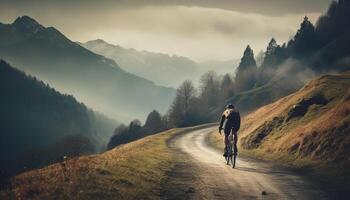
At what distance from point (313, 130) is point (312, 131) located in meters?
0.16

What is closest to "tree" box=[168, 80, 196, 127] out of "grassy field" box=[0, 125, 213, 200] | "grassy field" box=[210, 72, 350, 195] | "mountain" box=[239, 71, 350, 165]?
"mountain" box=[239, 71, 350, 165]

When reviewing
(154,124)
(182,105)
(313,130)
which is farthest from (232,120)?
(154,124)

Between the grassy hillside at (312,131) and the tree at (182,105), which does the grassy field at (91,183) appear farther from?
the tree at (182,105)

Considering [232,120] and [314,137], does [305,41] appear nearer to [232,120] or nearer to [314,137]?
[314,137]

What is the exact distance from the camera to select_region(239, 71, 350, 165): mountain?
925 inches

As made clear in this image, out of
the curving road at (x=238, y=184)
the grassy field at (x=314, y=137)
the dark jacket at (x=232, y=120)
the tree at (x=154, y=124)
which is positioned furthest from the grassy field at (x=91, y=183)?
the tree at (x=154, y=124)

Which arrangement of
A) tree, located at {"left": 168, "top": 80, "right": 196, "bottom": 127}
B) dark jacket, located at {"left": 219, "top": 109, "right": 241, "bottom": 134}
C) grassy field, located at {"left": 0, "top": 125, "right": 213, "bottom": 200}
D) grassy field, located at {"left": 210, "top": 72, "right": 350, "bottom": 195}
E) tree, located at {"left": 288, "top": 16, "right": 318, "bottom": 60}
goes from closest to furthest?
grassy field, located at {"left": 0, "top": 125, "right": 213, "bottom": 200} → grassy field, located at {"left": 210, "top": 72, "right": 350, "bottom": 195} → dark jacket, located at {"left": 219, "top": 109, "right": 241, "bottom": 134} → tree, located at {"left": 168, "top": 80, "right": 196, "bottom": 127} → tree, located at {"left": 288, "top": 16, "right": 318, "bottom": 60}

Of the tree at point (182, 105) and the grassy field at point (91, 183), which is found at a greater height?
the tree at point (182, 105)

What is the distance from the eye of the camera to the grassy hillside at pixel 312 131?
77.1 ft

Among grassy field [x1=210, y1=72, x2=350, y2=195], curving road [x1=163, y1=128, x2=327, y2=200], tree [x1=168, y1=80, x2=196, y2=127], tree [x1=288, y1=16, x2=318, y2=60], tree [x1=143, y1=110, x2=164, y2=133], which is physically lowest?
curving road [x1=163, y1=128, x2=327, y2=200]

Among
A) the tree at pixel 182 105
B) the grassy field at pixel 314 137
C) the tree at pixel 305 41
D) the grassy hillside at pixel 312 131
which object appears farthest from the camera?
the tree at pixel 305 41

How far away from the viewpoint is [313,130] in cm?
2728

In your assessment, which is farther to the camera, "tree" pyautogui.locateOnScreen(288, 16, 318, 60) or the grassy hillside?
"tree" pyautogui.locateOnScreen(288, 16, 318, 60)

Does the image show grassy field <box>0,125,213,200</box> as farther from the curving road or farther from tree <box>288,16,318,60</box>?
tree <box>288,16,318,60</box>
